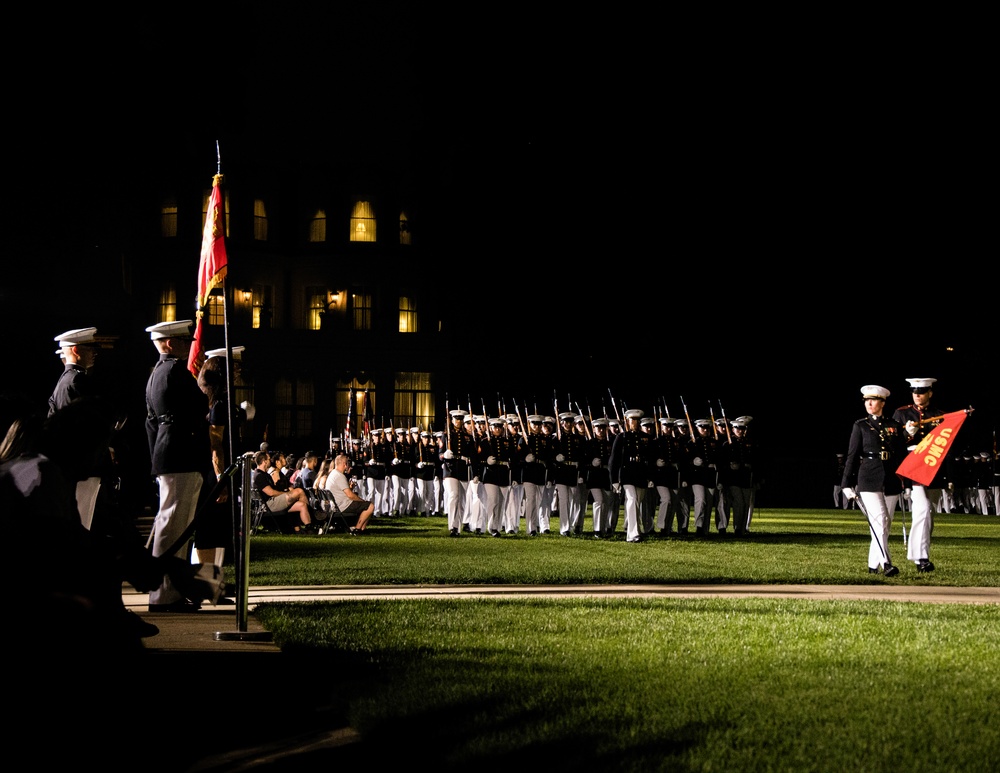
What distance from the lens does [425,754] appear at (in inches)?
209

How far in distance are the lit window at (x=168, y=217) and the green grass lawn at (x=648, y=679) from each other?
44869 millimetres

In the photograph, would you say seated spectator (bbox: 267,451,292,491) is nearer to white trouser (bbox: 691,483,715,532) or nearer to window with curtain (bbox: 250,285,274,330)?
white trouser (bbox: 691,483,715,532)

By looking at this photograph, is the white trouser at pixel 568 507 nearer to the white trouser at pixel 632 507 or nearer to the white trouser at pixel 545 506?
the white trouser at pixel 545 506

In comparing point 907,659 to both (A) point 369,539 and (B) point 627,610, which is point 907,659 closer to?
(B) point 627,610

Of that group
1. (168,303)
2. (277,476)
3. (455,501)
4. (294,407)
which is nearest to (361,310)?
(294,407)

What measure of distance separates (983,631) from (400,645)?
4339 millimetres

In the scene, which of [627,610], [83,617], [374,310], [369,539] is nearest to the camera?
[83,617]

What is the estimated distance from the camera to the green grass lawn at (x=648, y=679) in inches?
212

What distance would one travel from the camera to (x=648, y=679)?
7.05 m

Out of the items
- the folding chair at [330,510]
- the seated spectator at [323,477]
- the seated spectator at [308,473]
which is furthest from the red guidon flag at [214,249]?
the seated spectator at [308,473]

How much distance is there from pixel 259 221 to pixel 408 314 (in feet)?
26.4

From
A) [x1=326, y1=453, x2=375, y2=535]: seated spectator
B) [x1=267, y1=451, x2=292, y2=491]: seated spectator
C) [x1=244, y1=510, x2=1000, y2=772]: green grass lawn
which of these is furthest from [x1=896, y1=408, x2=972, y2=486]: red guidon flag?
[x1=267, y1=451, x2=292, y2=491]: seated spectator

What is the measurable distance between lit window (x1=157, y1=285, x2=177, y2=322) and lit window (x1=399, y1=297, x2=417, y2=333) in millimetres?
10295

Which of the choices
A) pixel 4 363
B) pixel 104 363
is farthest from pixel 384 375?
pixel 4 363
